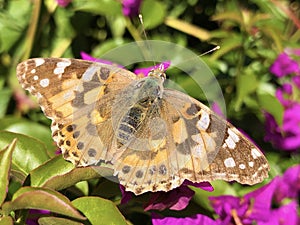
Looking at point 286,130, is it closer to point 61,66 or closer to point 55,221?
point 61,66

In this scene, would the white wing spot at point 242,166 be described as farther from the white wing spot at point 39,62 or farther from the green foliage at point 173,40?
the white wing spot at point 39,62

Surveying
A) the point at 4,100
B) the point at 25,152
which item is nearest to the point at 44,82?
the point at 25,152

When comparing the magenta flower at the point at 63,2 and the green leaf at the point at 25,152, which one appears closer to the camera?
the green leaf at the point at 25,152

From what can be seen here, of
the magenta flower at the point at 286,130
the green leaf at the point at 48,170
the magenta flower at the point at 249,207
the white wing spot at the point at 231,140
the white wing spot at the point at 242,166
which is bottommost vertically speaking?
the magenta flower at the point at 286,130

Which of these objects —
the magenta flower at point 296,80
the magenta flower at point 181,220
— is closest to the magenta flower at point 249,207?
the magenta flower at point 181,220

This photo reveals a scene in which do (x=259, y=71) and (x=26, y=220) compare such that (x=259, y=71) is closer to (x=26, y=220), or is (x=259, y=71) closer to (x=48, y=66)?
(x=48, y=66)

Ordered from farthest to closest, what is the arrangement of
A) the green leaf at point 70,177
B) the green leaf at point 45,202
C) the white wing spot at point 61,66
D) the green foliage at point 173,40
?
the green foliage at point 173,40 < the white wing spot at point 61,66 < the green leaf at point 70,177 < the green leaf at point 45,202

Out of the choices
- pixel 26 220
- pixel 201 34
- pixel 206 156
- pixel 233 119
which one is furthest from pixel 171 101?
pixel 201 34
